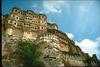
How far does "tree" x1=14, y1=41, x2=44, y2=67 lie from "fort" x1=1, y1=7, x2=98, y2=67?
0.50 meters

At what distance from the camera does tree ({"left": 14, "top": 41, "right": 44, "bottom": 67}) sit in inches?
480

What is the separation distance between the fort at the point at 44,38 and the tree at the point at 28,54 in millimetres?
498

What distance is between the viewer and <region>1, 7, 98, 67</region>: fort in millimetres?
13547

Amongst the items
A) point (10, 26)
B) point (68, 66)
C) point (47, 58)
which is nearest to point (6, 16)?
point (10, 26)

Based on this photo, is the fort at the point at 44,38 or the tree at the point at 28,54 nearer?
the tree at the point at 28,54

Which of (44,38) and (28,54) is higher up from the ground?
(44,38)

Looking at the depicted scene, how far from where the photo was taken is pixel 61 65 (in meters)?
12.7

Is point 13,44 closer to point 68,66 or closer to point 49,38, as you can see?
point 49,38

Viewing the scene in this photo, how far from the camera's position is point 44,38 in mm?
15672

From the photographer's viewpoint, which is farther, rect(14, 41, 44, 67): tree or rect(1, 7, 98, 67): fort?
rect(1, 7, 98, 67): fort

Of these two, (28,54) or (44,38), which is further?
(44,38)

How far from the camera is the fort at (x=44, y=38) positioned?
1355 cm

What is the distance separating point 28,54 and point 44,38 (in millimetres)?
2899

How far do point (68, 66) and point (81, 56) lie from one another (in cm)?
256
